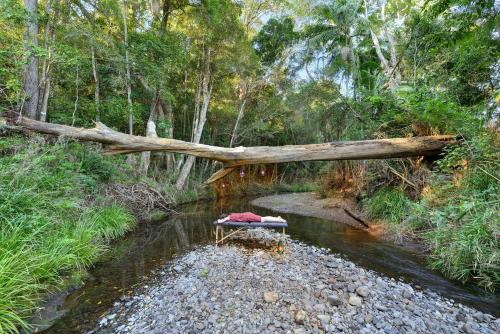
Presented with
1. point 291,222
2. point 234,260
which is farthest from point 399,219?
point 234,260

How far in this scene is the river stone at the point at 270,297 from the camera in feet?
9.87

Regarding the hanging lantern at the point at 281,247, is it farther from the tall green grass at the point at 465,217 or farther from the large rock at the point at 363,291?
the tall green grass at the point at 465,217

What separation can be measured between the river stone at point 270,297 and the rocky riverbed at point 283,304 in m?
0.01

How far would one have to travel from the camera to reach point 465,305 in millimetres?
3090

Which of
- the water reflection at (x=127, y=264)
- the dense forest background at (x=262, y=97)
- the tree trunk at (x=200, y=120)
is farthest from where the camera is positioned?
the tree trunk at (x=200, y=120)

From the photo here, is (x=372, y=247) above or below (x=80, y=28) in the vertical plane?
below

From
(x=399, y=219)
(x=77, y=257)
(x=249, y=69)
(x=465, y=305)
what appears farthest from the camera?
(x=249, y=69)

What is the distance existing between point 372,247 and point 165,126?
7.91 metres

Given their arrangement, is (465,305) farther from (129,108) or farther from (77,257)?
(129,108)

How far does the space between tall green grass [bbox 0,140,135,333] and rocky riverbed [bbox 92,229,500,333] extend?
2.82ft

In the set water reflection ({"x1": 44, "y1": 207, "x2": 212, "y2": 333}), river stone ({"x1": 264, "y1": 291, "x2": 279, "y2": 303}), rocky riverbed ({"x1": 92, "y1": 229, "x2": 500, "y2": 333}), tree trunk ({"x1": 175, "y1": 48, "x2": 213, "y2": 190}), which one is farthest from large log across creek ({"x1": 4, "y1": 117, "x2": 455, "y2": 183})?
tree trunk ({"x1": 175, "y1": 48, "x2": 213, "y2": 190})

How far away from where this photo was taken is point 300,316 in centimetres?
267

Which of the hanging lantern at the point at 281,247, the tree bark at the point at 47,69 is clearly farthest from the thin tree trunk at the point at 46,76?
the hanging lantern at the point at 281,247

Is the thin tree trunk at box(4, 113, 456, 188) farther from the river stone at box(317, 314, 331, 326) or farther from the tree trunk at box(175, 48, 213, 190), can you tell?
the tree trunk at box(175, 48, 213, 190)
